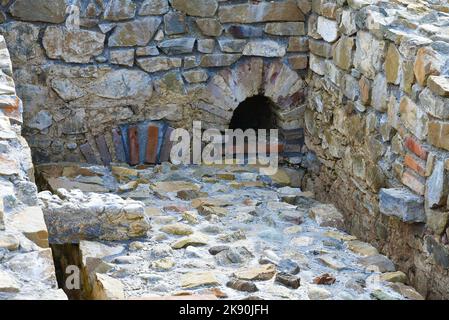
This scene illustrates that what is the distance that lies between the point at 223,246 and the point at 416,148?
1070 millimetres

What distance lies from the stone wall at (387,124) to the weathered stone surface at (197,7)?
719 mm

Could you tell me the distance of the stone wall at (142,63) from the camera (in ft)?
17.1

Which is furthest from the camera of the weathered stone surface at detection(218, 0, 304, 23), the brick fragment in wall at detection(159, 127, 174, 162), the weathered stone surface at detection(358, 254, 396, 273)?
the brick fragment in wall at detection(159, 127, 174, 162)

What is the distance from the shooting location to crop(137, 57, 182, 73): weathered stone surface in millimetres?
5391

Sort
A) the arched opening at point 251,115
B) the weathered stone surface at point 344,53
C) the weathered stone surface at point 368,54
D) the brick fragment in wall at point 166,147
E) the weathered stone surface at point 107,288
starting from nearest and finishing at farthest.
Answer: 1. the weathered stone surface at point 107,288
2. the weathered stone surface at point 368,54
3. the weathered stone surface at point 344,53
4. the brick fragment in wall at point 166,147
5. the arched opening at point 251,115

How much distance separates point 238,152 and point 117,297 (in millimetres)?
2636

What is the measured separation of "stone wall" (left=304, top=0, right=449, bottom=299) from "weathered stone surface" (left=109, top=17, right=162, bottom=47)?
1.13m

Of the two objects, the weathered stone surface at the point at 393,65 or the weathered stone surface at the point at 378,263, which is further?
the weathered stone surface at the point at 393,65

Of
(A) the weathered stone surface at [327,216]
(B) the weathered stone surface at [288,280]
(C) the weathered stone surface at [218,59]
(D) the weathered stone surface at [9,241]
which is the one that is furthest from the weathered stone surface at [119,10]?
(D) the weathered stone surface at [9,241]

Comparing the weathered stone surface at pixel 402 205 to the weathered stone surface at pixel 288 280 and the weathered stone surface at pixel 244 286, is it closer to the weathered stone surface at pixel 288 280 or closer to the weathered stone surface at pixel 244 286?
the weathered stone surface at pixel 288 280

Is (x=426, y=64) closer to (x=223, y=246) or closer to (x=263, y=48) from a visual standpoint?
(x=223, y=246)

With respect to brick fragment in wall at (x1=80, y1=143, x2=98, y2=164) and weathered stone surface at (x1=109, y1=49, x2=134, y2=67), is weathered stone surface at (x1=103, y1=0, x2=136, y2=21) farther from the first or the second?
brick fragment in wall at (x1=80, y1=143, x2=98, y2=164)


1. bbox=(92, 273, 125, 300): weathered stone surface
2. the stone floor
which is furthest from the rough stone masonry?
bbox=(92, 273, 125, 300): weathered stone surface

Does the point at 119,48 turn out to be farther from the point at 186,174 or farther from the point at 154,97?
the point at 186,174
